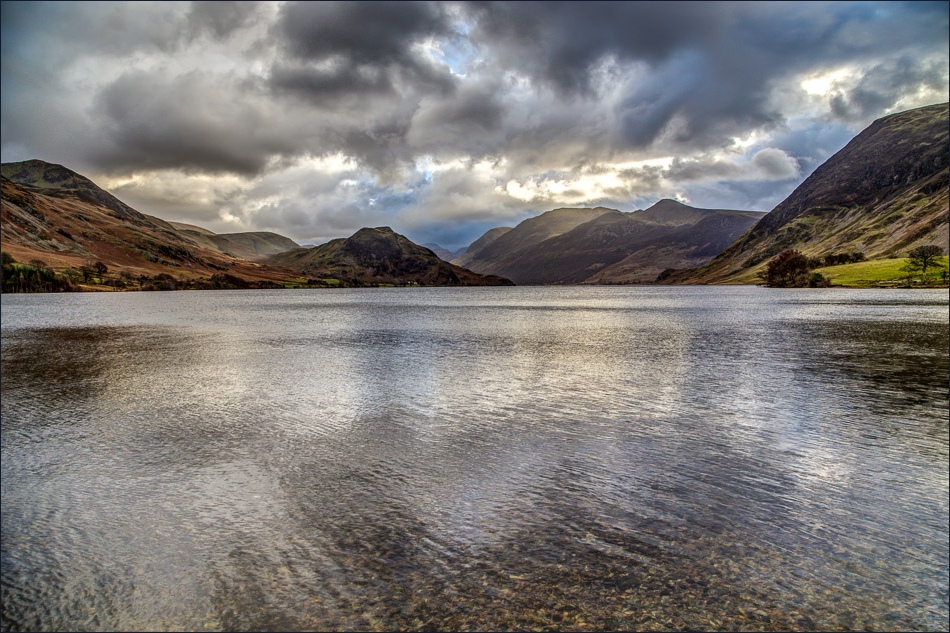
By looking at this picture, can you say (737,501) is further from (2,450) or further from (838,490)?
(2,450)

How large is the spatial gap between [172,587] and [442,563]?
6479mm

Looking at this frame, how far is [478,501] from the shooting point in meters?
18.0

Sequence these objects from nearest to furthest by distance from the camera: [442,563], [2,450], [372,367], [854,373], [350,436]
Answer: [442,563]
[2,450]
[350,436]
[854,373]
[372,367]

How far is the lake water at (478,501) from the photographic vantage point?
40.4ft

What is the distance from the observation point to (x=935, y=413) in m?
28.5

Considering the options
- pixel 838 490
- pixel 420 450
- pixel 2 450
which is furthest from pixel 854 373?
pixel 2 450

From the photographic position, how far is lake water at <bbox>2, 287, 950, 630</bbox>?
485 inches

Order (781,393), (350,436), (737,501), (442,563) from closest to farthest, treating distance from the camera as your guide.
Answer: (442,563) < (737,501) < (350,436) < (781,393)

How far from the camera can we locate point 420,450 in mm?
23703

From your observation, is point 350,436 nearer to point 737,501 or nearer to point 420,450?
point 420,450

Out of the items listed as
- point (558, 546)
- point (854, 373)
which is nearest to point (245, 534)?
point (558, 546)

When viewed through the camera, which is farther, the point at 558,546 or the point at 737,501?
the point at 737,501

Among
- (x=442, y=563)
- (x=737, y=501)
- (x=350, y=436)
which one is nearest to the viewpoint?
(x=442, y=563)

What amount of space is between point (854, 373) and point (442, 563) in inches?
1582
